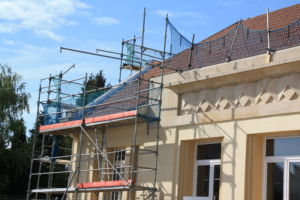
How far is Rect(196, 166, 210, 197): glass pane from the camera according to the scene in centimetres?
1401

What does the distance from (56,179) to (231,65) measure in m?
30.2

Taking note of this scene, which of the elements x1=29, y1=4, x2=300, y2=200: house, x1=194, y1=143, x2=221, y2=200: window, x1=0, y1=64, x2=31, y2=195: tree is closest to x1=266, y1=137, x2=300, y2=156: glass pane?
x1=29, y1=4, x2=300, y2=200: house

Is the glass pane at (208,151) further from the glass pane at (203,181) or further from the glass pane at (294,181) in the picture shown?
the glass pane at (294,181)

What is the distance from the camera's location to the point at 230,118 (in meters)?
13.2

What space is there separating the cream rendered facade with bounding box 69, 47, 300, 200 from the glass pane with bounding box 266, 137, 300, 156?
0.56 feet

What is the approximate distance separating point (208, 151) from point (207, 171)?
540 mm

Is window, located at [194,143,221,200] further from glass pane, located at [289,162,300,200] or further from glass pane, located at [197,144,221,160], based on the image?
glass pane, located at [289,162,300,200]

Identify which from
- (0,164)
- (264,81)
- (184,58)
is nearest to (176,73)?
(184,58)

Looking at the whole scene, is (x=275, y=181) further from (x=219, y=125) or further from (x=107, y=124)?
(x=107, y=124)

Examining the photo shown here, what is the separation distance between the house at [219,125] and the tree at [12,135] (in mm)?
23177

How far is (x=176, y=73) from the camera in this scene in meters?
15.4

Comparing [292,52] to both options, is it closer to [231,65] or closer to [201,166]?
[231,65]

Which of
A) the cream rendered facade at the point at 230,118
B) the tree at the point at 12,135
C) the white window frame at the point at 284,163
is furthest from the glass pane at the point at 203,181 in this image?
the tree at the point at 12,135

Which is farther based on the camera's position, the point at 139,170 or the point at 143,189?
the point at 139,170
